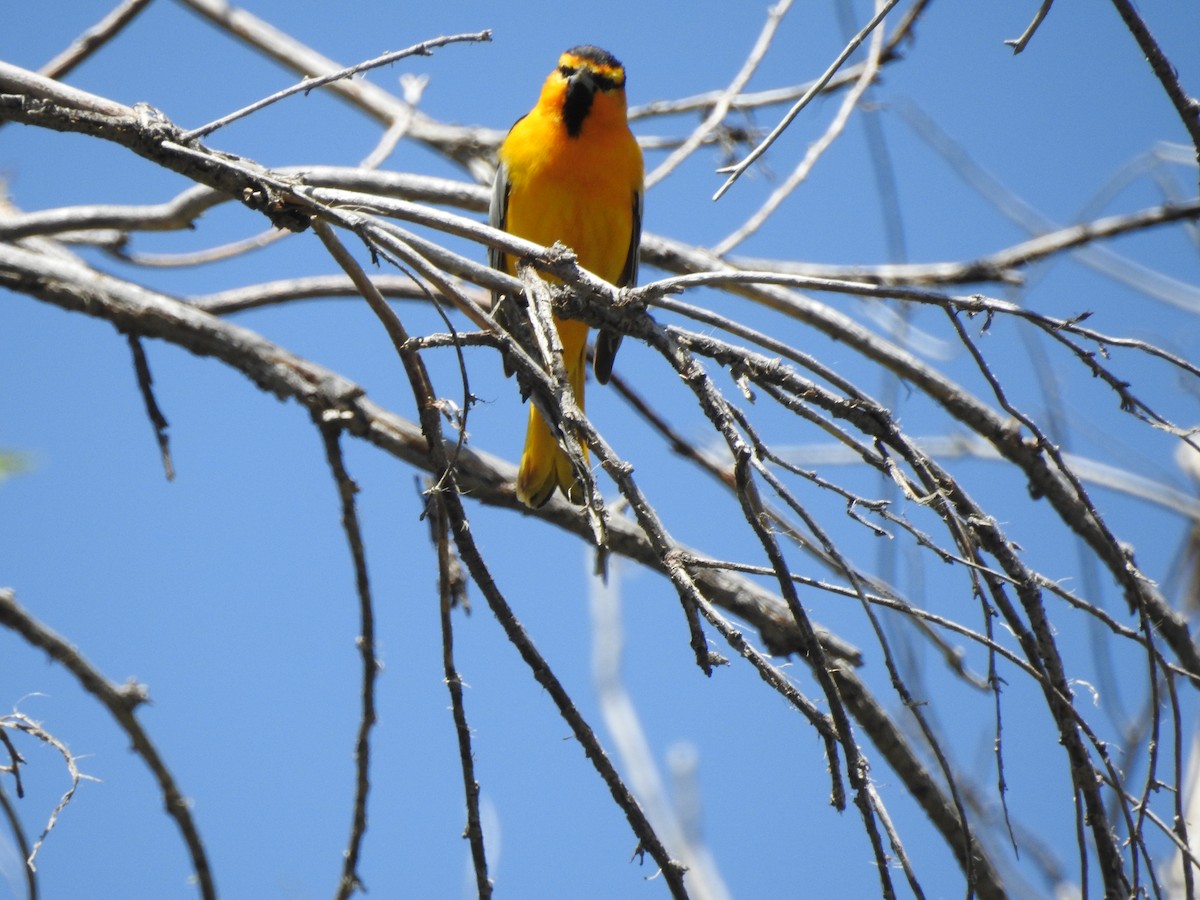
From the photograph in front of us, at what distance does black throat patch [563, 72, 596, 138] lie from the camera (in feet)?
11.9

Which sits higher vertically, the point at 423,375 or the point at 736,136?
the point at 736,136

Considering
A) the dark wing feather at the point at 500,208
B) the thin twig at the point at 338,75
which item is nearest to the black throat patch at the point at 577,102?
the dark wing feather at the point at 500,208

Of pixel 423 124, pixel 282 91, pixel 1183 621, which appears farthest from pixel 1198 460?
pixel 282 91

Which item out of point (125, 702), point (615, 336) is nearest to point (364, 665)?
point (125, 702)

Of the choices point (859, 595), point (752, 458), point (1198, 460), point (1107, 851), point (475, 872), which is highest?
point (1198, 460)

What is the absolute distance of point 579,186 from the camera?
11.7 feet

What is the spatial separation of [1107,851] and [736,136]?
8.61ft

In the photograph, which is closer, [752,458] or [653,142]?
[752,458]

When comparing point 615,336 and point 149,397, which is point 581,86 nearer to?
point 615,336

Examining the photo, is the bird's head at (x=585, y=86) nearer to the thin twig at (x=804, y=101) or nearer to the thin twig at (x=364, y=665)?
the thin twig at (x=364, y=665)

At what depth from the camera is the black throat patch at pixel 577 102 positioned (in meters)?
3.63

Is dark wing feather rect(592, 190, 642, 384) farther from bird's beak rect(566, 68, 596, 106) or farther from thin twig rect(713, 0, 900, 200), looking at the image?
thin twig rect(713, 0, 900, 200)

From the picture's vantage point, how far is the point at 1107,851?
1.58m

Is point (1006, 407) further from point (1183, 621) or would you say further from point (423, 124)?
point (423, 124)
